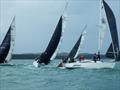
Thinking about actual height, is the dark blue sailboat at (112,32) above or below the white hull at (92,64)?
above

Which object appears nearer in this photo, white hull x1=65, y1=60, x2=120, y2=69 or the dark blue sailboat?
white hull x1=65, y1=60, x2=120, y2=69

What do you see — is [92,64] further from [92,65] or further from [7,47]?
[7,47]

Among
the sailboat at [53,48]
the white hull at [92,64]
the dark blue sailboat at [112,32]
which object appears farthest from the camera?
the sailboat at [53,48]

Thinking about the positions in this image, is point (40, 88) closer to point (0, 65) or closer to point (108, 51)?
point (108, 51)

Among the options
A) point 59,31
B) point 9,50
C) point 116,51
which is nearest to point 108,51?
point 116,51

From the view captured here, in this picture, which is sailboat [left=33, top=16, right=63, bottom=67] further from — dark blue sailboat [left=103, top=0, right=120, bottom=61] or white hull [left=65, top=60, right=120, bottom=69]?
dark blue sailboat [left=103, top=0, right=120, bottom=61]

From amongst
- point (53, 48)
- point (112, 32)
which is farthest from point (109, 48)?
point (53, 48)

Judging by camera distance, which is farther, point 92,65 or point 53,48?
point 53,48

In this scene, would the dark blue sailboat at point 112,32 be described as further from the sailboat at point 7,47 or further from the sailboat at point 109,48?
the sailboat at point 7,47

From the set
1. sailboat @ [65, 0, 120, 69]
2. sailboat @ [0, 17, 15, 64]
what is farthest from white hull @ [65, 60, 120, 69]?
sailboat @ [0, 17, 15, 64]

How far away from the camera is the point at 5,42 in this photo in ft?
209

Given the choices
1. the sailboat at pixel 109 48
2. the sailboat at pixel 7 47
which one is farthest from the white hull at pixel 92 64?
the sailboat at pixel 7 47

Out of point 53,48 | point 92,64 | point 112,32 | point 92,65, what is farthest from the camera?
point 53,48

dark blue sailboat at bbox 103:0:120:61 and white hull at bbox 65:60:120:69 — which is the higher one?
dark blue sailboat at bbox 103:0:120:61
